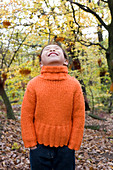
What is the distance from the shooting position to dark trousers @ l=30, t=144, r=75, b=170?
1721 millimetres

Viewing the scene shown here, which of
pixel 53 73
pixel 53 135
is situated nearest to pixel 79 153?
pixel 53 135

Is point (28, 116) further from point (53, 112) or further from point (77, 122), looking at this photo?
point (77, 122)

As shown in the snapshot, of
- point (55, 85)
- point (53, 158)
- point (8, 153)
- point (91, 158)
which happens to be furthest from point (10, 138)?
point (55, 85)

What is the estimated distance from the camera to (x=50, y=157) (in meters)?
1.72

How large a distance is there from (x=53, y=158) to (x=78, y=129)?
442mm

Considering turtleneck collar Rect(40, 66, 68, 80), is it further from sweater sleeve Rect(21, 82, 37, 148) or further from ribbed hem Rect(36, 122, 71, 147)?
ribbed hem Rect(36, 122, 71, 147)

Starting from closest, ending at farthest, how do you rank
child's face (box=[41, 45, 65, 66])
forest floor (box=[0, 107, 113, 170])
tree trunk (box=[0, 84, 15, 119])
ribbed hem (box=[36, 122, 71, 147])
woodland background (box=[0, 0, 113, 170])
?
ribbed hem (box=[36, 122, 71, 147]), child's face (box=[41, 45, 65, 66]), forest floor (box=[0, 107, 113, 170]), woodland background (box=[0, 0, 113, 170]), tree trunk (box=[0, 84, 15, 119])

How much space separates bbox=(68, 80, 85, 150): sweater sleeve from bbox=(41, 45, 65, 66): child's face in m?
0.40

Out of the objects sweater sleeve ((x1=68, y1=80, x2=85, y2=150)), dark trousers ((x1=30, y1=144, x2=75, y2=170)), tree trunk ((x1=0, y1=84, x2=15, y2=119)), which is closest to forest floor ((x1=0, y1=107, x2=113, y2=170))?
tree trunk ((x1=0, y1=84, x2=15, y2=119))

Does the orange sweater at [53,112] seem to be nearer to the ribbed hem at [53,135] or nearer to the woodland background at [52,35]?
the ribbed hem at [53,135]

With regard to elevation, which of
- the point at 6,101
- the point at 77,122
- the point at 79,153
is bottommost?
the point at 79,153

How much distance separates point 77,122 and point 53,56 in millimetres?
810

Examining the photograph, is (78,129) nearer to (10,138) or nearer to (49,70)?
(49,70)

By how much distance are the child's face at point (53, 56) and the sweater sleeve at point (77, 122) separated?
15.6 inches
